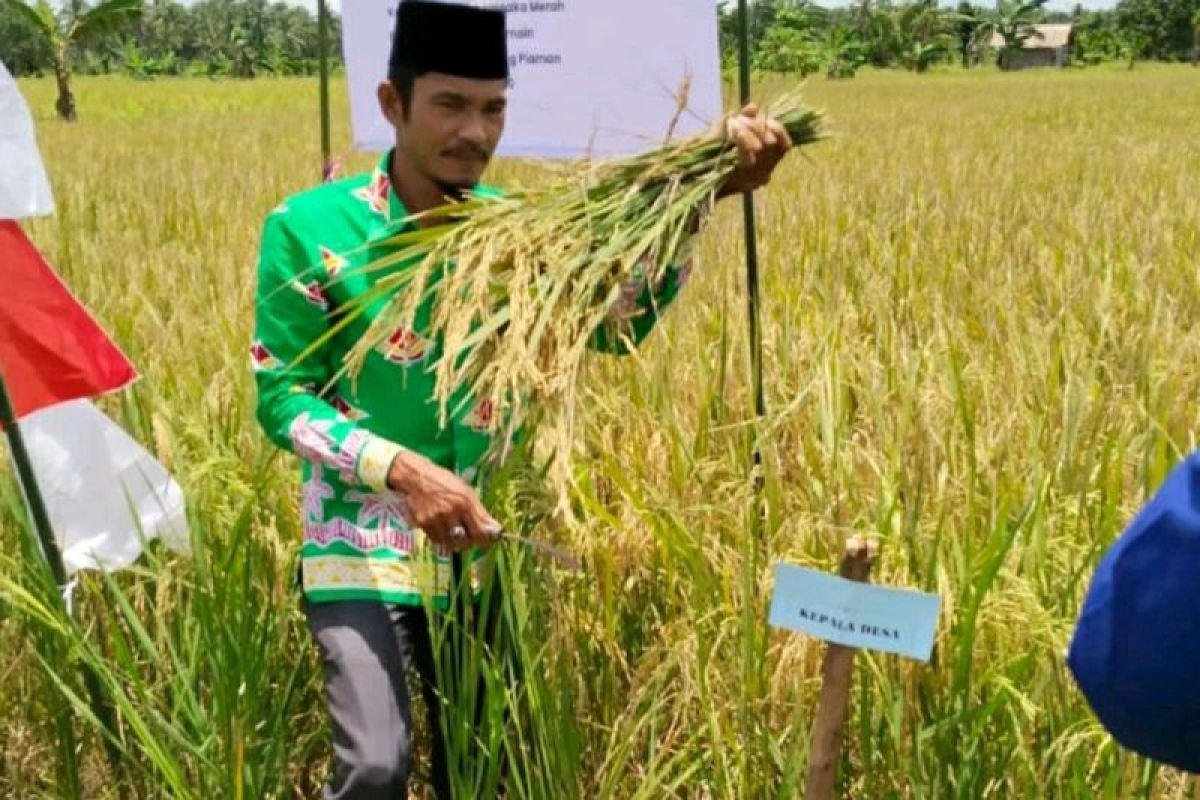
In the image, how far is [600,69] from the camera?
92.7 inches

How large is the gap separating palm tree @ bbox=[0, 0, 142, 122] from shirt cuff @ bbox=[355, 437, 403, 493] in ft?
53.7

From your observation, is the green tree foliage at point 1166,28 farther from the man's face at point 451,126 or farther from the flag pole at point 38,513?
the flag pole at point 38,513

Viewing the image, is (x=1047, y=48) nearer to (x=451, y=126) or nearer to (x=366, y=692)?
(x=451, y=126)

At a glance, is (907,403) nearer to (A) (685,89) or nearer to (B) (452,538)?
(A) (685,89)

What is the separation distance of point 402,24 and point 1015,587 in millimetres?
1021

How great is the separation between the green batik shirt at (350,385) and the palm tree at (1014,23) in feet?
184

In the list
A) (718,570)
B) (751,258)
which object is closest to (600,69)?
(751,258)

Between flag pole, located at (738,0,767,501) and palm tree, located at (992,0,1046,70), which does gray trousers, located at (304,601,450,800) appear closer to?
flag pole, located at (738,0,767,501)

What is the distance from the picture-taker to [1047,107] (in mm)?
17016

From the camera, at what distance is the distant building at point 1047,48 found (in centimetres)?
5831

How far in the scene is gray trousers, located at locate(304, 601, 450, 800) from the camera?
164cm

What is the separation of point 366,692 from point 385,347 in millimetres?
420

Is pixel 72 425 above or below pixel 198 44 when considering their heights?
below

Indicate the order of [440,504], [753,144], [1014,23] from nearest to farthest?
1. [440,504]
2. [753,144]
3. [1014,23]
